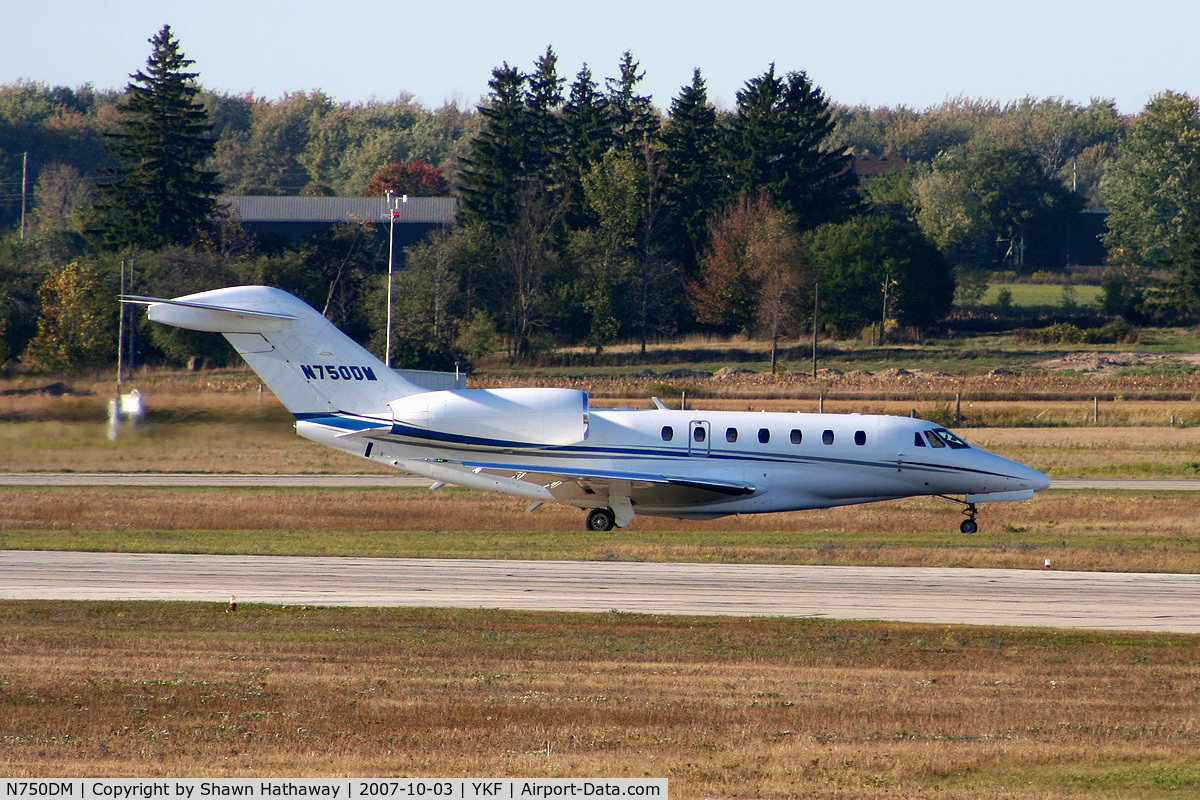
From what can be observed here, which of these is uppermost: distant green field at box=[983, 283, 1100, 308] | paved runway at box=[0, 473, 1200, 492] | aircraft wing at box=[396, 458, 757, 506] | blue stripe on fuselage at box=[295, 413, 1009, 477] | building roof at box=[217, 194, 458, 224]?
building roof at box=[217, 194, 458, 224]

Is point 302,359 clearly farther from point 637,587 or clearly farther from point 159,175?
point 159,175

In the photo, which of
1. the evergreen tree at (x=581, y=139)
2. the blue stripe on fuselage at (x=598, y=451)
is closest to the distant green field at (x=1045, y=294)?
the evergreen tree at (x=581, y=139)

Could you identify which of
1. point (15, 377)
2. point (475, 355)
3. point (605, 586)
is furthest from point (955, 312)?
point (605, 586)

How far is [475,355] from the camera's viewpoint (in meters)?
73.2

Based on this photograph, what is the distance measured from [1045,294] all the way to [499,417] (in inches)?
3649

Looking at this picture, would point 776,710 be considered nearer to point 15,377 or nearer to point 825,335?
point 15,377

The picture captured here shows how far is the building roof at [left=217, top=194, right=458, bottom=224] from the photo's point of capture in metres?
106

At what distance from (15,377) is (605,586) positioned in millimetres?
23983

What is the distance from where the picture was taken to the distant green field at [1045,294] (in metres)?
104

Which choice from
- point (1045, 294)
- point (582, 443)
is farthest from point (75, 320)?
point (1045, 294)

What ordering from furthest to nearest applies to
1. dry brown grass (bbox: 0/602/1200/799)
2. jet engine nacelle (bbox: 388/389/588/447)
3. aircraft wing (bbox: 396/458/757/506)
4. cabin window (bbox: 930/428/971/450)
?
cabin window (bbox: 930/428/971/450) → jet engine nacelle (bbox: 388/389/588/447) → aircraft wing (bbox: 396/458/757/506) → dry brown grass (bbox: 0/602/1200/799)

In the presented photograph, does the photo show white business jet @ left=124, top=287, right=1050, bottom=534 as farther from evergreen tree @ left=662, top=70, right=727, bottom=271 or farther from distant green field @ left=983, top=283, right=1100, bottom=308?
distant green field @ left=983, top=283, right=1100, bottom=308

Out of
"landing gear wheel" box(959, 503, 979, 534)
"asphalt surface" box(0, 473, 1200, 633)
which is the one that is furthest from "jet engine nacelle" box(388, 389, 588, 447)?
"landing gear wheel" box(959, 503, 979, 534)

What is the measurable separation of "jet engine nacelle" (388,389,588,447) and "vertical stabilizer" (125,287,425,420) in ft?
2.88
